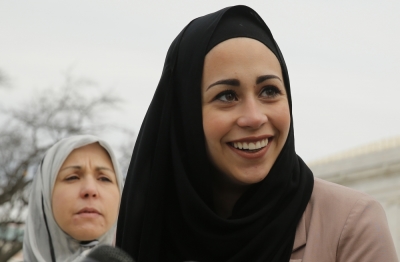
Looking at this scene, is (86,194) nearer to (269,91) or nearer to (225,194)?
(225,194)

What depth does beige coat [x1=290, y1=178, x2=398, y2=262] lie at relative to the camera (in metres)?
3.22

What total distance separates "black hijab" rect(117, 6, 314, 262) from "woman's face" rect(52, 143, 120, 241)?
1.70 meters

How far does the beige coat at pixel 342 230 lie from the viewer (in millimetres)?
3219

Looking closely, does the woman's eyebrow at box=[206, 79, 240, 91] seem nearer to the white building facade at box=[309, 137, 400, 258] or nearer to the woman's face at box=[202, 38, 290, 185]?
the woman's face at box=[202, 38, 290, 185]

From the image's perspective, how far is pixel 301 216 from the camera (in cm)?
345

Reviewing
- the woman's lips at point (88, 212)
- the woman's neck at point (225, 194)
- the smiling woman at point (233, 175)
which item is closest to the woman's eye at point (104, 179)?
the woman's lips at point (88, 212)

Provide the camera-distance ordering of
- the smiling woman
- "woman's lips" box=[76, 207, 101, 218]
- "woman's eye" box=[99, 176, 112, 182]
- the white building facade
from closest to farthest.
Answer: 1. the smiling woman
2. "woman's lips" box=[76, 207, 101, 218]
3. "woman's eye" box=[99, 176, 112, 182]
4. the white building facade

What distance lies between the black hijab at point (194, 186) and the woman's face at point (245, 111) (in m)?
0.05

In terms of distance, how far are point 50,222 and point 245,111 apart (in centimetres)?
248

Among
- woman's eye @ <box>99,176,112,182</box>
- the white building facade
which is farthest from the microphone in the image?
the white building facade

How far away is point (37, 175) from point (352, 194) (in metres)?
2.93

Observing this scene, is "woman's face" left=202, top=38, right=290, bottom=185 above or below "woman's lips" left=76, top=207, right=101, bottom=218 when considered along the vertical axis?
above

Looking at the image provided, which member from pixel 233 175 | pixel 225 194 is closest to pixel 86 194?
pixel 225 194

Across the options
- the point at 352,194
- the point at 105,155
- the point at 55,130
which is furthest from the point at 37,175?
the point at 55,130
